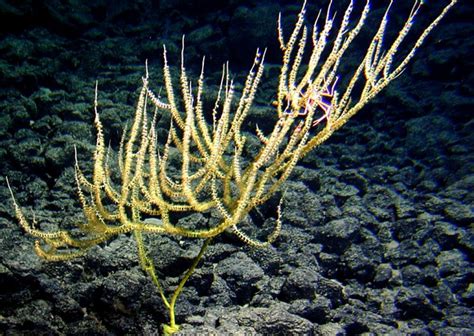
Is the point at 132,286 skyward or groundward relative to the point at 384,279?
→ groundward

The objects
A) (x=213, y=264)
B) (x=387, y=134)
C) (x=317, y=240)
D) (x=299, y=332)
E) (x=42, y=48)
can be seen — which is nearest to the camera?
(x=299, y=332)

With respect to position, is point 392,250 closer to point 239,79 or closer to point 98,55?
point 239,79

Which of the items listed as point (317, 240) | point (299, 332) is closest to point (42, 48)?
point (317, 240)

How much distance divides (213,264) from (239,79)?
3.11 m

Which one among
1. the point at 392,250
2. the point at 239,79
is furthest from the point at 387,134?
the point at 239,79

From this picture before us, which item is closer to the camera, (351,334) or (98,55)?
(351,334)

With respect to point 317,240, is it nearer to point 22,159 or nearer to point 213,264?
point 213,264

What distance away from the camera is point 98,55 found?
5230mm

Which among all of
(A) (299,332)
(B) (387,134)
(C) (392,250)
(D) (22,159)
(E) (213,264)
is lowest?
(A) (299,332)

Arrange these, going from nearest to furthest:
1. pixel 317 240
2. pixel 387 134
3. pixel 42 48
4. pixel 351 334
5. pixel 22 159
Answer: pixel 351 334, pixel 317 240, pixel 22 159, pixel 387 134, pixel 42 48

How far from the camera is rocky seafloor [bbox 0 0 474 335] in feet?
7.82

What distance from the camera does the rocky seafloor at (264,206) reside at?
238 centimetres

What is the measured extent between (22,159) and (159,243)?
1.76 m

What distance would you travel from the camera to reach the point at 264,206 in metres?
3.41
